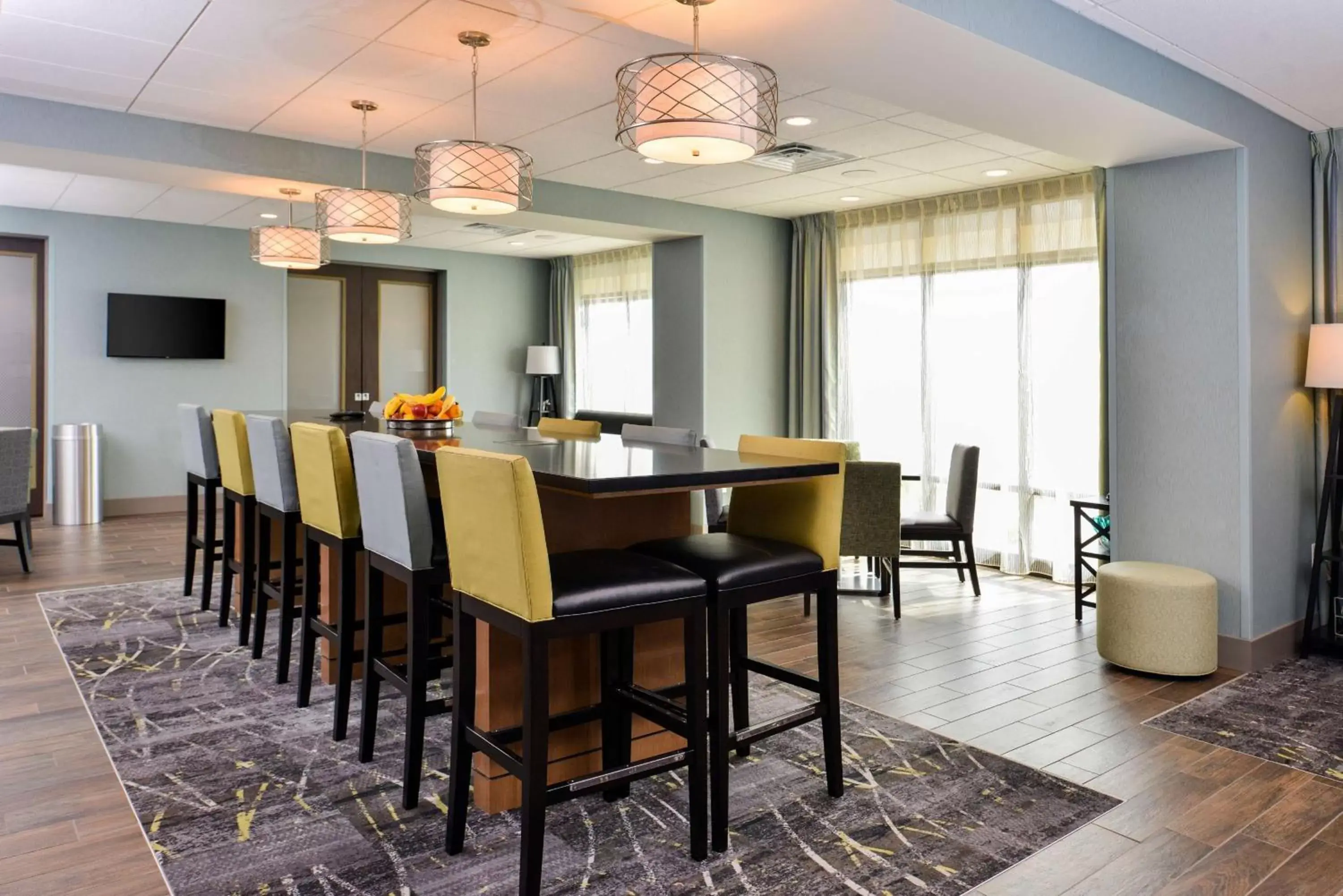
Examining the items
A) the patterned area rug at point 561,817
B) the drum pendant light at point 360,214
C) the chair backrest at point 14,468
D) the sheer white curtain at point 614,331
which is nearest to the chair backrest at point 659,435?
the patterned area rug at point 561,817

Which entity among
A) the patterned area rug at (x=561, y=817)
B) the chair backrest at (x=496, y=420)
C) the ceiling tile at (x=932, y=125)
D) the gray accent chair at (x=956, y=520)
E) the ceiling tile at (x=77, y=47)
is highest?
the ceiling tile at (x=77, y=47)

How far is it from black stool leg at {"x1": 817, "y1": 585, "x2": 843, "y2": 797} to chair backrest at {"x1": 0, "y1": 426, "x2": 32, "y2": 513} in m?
5.51

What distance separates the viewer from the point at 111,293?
27.2 feet

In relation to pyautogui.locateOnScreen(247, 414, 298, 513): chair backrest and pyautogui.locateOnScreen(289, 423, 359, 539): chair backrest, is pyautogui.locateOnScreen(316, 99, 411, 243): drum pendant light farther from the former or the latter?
pyautogui.locateOnScreen(289, 423, 359, 539): chair backrest

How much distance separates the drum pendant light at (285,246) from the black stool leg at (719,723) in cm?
413

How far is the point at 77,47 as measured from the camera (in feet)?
13.2

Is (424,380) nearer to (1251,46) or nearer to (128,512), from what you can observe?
(128,512)

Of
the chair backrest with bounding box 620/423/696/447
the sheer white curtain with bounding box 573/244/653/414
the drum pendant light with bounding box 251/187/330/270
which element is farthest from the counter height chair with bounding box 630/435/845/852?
the sheer white curtain with bounding box 573/244/653/414

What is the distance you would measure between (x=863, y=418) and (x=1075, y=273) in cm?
194

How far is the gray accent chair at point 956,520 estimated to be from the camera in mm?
5586

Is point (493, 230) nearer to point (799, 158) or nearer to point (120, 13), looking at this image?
point (799, 158)

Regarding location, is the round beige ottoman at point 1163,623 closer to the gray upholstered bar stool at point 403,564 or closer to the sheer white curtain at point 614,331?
the gray upholstered bar stool at point 403,564

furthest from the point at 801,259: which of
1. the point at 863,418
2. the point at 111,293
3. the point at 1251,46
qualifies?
the point at 111,293

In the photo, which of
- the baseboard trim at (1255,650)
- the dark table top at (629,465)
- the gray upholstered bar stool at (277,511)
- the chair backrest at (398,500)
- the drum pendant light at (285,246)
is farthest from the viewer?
the drum pendant light at (285,246)
